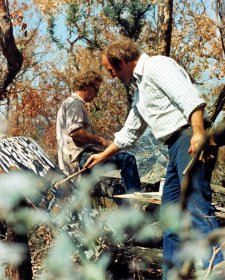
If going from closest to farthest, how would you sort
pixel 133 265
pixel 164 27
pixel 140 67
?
pixel 140 67
pixel 133 265
pixel 164 27

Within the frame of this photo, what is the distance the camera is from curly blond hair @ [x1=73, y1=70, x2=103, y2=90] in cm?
575

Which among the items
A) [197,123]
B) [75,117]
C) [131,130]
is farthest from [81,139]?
[197,123]

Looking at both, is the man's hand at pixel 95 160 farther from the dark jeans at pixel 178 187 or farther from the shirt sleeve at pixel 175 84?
the shirt sleeve at pixel 175 84

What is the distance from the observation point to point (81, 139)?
5645mm

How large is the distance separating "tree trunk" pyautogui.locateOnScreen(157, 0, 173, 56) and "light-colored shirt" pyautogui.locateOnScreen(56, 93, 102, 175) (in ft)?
9.07

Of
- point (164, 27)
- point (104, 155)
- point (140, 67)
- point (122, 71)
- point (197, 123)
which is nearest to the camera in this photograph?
point (197, 123)

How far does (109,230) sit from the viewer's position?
14.8 feet

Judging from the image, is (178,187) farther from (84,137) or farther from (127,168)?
(84,137)

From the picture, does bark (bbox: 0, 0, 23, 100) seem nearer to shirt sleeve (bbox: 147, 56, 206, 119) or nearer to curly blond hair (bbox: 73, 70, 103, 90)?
curly blond hair (bbox: 73, 70, 103, 90)

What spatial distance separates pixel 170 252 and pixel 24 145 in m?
1.46

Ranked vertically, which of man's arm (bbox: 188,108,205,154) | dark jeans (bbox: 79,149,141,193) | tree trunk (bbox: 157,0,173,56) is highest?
tree trunk (bbox: 157,0,173,56)

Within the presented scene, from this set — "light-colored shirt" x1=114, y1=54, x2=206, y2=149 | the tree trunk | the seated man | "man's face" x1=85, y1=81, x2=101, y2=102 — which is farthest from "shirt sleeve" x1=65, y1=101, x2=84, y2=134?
the tree trunk

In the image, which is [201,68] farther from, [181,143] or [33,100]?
[181,143]

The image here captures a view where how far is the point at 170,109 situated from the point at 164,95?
0.10 metres
